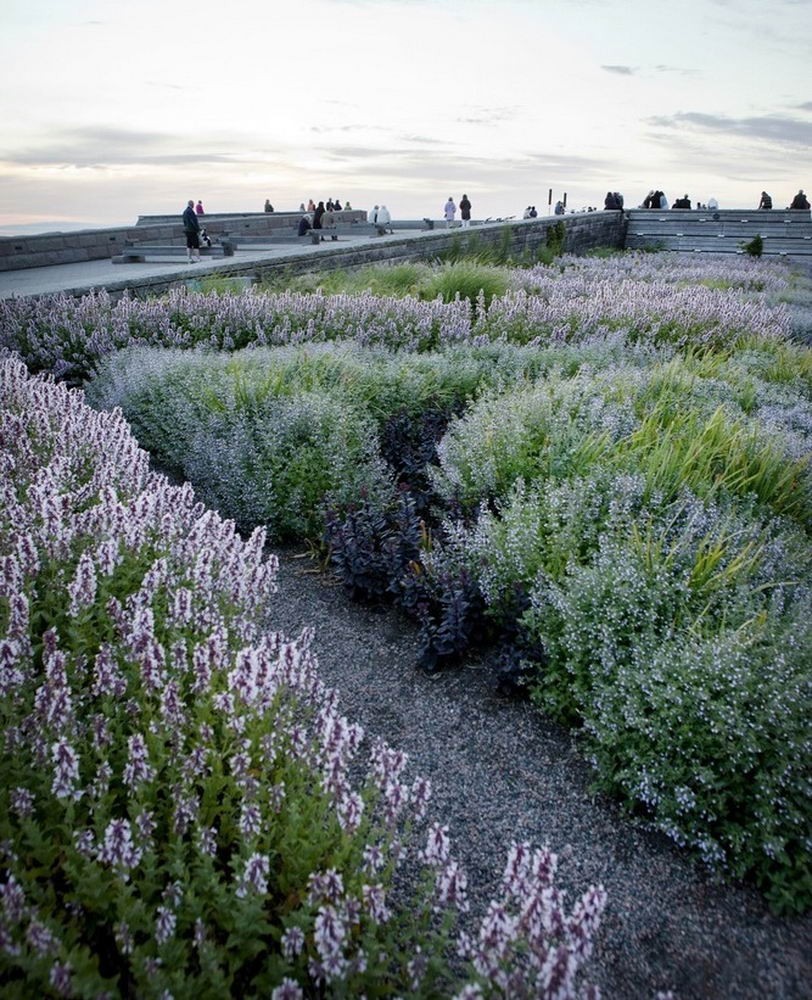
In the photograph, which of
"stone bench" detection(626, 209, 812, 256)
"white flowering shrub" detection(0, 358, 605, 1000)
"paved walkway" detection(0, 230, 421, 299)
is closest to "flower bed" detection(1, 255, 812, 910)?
"white flowering shrub" detection(0, 358, 605, 1000)

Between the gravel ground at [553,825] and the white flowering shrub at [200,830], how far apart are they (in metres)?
0.23

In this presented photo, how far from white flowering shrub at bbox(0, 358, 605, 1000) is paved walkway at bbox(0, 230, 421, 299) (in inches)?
353

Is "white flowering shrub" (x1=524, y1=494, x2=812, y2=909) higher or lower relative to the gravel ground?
higher

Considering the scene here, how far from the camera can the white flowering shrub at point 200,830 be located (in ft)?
5.89

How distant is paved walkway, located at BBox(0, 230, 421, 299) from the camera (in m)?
11.6

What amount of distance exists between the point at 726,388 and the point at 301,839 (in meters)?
5.60

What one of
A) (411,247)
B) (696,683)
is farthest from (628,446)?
(411,247)

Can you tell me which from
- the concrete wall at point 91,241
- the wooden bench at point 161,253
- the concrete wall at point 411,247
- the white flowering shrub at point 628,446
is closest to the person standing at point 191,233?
the wooden bench at point 161,253

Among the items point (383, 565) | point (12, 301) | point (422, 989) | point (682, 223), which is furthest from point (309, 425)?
point (682, 223)

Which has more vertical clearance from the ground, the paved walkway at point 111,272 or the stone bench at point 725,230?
the paved walkway at point 111,272

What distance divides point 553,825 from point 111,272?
17311 mm

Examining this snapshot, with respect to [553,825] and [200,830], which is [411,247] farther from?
[200,830]

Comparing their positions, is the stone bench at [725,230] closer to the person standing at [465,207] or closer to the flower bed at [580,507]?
the person standing at [465,207]

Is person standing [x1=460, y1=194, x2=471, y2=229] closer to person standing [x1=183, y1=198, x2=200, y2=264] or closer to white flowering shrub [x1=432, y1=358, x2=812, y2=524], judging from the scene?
person standing [x1=183, y1=198, x2=200, y2=264]
